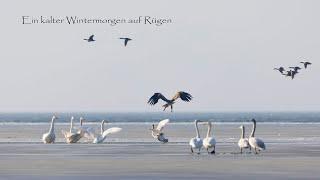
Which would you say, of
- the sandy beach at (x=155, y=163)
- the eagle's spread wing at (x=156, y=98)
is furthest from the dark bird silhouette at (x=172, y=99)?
the sandy beach at (x=155, y=163)

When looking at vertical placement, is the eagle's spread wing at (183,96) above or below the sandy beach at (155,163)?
above

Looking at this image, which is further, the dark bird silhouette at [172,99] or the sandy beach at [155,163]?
the dark bird silhouette at [172,99]

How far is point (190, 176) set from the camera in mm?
25562

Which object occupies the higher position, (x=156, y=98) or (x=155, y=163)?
(x=156, y=98)

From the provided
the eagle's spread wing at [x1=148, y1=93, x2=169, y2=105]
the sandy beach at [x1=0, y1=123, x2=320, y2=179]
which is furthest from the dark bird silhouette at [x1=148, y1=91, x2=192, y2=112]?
the sandy beach at [x1=0, y1=123, x2=320, y2=179]

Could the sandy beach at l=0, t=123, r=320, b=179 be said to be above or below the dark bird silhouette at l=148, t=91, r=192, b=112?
below

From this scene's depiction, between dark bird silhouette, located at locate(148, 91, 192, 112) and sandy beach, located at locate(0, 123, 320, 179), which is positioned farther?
dark bird silhouette, located at locate(148, 91, 192, 112)

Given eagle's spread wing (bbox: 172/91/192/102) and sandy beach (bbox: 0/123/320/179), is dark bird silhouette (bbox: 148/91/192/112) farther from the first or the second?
sandy beach (bbox: 0/123/320/179)

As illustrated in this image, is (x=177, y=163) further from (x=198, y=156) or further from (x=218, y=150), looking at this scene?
(x=218, y=150)

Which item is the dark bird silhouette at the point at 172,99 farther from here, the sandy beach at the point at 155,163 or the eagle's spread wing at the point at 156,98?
the sandy beach at the point at 155,163

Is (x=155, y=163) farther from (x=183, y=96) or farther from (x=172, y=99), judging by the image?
(x=172, y=99)

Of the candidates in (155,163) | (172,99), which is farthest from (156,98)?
(155,163)

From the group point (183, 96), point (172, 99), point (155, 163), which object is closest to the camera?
point (155, 163)

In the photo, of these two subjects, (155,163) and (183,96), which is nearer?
(155,163)
